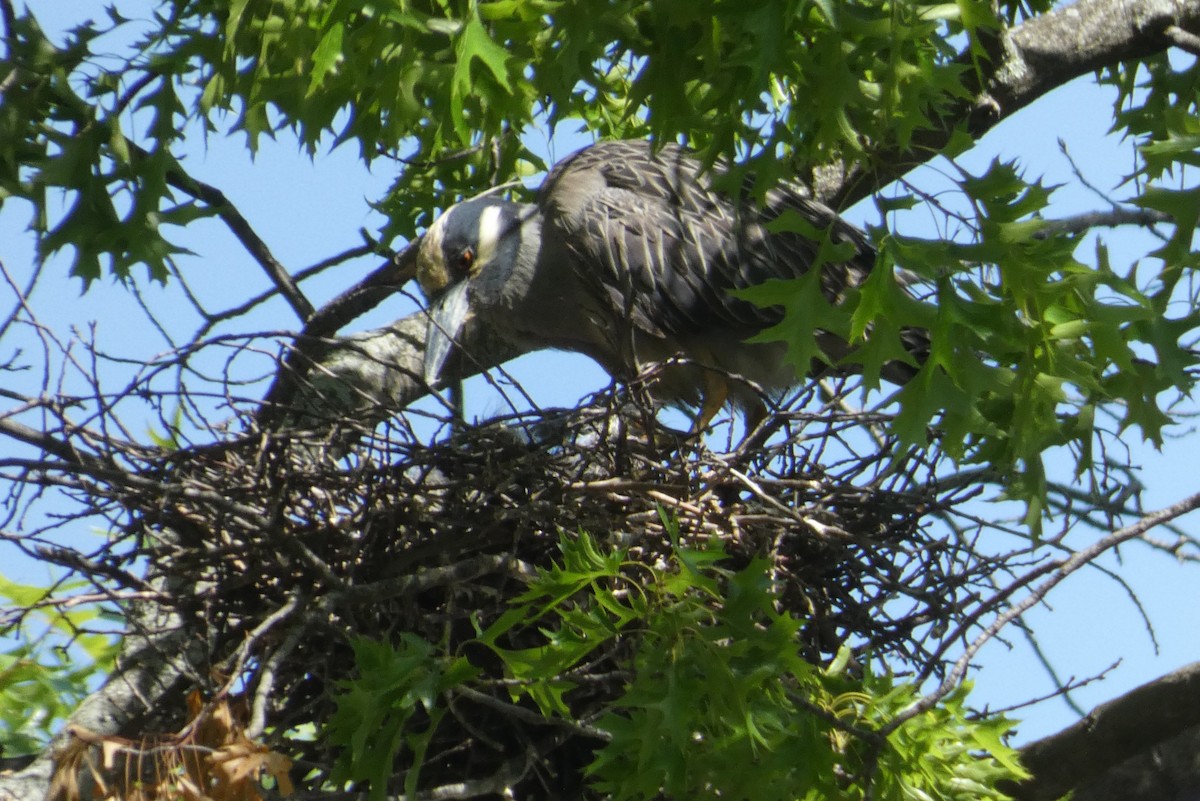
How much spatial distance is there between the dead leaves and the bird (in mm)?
1887

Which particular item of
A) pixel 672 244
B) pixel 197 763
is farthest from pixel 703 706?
pixel 672 244

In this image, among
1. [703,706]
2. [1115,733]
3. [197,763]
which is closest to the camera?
[703,706]

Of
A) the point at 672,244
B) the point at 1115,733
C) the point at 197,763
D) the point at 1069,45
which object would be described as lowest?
the point at 1115,733

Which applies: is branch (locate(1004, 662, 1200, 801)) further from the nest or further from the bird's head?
the bird's head

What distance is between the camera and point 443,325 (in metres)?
4.50

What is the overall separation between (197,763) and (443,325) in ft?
6.64

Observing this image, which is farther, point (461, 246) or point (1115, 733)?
point (461, 246)

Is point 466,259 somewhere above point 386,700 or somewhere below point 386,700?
above

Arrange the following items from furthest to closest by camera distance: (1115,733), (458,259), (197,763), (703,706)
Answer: (458,259) → (1115,733) → (197,763) → (703,706)

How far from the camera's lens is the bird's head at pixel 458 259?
456cm

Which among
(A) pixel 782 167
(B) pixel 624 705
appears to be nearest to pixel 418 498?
(B) pixel 624 705

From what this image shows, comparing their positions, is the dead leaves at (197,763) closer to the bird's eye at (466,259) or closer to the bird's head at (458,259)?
the bird's head at (458,259)

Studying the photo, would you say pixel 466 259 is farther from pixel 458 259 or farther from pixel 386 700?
pixel 386 700

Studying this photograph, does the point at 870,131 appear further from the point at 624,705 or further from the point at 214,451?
the point at 214,451
